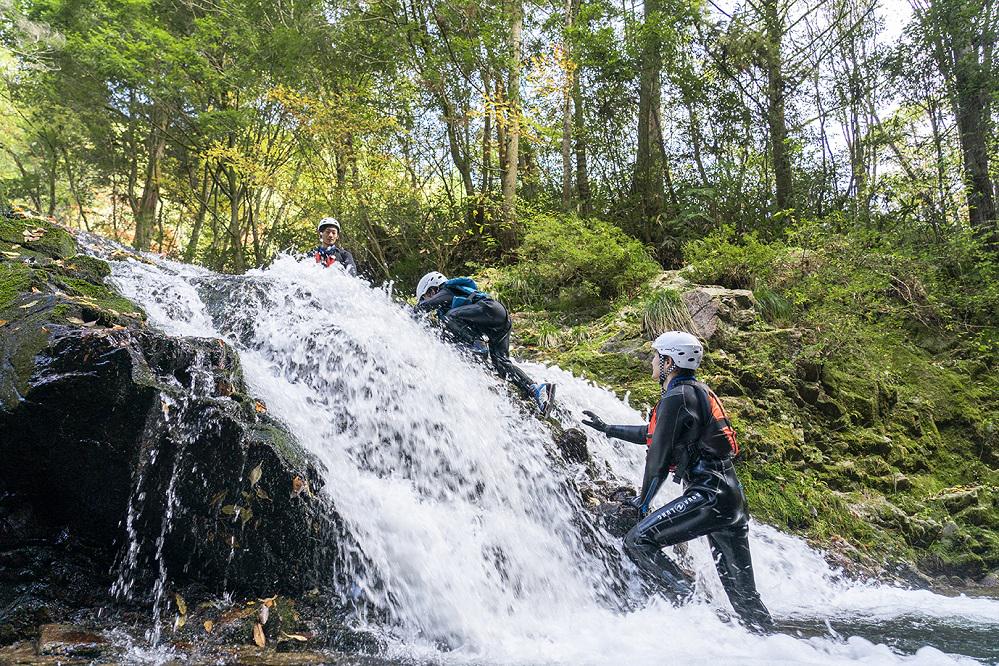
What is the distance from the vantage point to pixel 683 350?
15.8 feet

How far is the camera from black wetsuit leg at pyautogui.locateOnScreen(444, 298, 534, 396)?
777 centimetres

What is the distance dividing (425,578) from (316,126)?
1275 centimetres

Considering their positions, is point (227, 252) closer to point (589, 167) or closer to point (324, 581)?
point (589, 167)

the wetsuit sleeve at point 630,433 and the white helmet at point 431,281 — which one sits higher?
the white helmet at point 431,281

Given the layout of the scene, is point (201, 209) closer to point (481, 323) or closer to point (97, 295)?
point (481, 323)

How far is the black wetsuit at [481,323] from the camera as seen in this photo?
7.78 meters

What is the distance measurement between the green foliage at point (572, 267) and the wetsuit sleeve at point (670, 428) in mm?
8165

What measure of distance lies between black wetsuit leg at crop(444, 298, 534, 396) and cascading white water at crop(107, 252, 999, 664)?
1.00 ft

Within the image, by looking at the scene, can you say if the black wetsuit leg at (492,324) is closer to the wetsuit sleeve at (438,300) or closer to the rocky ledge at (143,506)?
the wetsuit sleeve at (438,300)

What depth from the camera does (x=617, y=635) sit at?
4.38 meters

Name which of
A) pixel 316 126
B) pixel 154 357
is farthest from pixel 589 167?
pixel 154 357

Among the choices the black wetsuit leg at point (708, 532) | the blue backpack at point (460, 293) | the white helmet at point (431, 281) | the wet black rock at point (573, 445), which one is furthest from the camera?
the white helmet at point (431, 281)

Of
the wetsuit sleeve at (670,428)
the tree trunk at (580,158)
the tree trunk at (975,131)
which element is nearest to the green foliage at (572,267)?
the tree trunk at (580,158)

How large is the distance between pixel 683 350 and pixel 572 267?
27.4 feet
